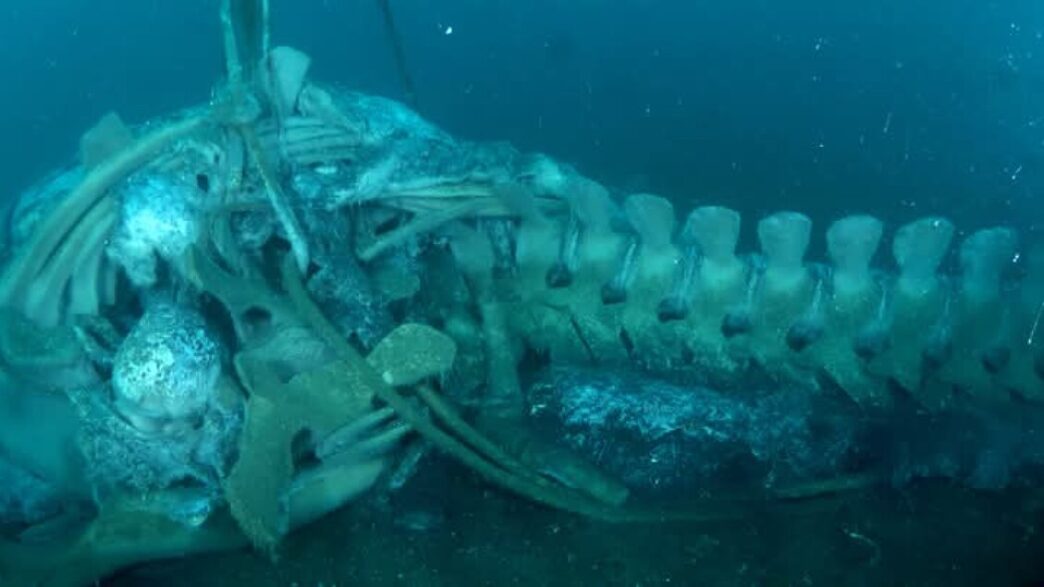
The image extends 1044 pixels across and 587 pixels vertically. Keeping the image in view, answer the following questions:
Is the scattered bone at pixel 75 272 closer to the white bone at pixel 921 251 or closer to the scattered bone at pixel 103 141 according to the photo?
the scattered bone at pixel 103 141

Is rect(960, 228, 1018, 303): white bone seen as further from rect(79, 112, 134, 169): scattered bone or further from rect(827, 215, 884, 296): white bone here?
rect(79, 112, 134, 169): scattered bone

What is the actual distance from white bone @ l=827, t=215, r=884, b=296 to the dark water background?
5891mm

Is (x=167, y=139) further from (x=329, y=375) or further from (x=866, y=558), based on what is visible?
(x=866, y=558)

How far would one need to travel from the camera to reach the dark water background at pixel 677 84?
11.2 meters

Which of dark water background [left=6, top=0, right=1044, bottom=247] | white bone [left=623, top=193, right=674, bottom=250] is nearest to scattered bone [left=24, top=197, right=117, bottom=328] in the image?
white bone [left=623, top=193, right=674, bottom=250]

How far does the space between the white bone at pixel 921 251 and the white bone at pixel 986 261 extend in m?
0.15

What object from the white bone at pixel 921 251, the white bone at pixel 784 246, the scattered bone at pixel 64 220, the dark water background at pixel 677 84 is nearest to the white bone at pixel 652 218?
the white bone at pixel 784 246

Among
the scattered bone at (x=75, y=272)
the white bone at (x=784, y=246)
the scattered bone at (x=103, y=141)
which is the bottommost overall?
the scattered bone at (x=75, y=272)

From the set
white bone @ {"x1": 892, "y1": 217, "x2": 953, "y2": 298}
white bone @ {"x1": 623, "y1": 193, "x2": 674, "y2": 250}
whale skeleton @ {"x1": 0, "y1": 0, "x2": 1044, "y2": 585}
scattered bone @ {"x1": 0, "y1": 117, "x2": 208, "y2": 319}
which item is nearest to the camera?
Result: whale skeleton @ {"x1": 0, "y1": 0, "x2": 1044, "y2": 585}

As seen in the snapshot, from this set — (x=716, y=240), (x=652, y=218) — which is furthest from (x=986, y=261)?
(x=652, y=218)

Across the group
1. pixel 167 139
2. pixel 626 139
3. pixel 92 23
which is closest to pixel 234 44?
pixel 167 139

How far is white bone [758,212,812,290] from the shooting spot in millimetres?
3711

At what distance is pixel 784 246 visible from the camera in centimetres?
376

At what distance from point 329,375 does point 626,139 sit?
12727 mm
